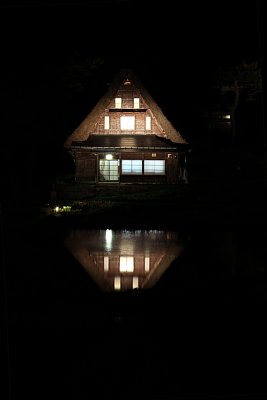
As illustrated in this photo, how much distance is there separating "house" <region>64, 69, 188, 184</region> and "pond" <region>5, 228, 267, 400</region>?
54.5 ft

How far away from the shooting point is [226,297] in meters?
7.48

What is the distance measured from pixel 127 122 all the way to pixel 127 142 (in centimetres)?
191

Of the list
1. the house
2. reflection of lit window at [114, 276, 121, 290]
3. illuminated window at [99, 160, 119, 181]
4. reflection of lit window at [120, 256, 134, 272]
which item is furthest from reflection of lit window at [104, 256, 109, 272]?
illuminated window at [99, 160, 119, 181]

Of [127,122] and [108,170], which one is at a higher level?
[127,122]

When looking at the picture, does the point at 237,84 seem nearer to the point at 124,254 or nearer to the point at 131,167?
the point at 131,167

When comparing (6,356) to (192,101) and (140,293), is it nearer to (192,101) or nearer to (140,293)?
(140,293)

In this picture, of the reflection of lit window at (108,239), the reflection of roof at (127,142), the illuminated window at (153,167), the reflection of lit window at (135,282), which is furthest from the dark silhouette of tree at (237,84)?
the reflection of lit window at (135,282)

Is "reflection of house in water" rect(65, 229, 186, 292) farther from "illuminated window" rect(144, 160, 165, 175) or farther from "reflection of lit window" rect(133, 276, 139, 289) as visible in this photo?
"illuminated window" rect(144, 160, 165, 175)

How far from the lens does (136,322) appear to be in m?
6.36

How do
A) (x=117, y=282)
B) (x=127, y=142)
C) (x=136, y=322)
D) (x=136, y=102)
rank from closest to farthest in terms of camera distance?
(x=136, y=322), (x=117, y=282), (x=127, y=142), (x=136, y=102)

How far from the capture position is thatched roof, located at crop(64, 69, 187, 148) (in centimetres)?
2888

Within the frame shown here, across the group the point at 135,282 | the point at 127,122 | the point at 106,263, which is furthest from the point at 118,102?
the point at 135,282

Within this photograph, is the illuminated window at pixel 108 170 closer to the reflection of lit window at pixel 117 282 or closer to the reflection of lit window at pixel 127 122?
the reflection of lit window at pixel 127 122

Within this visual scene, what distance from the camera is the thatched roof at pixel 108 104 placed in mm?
28875
